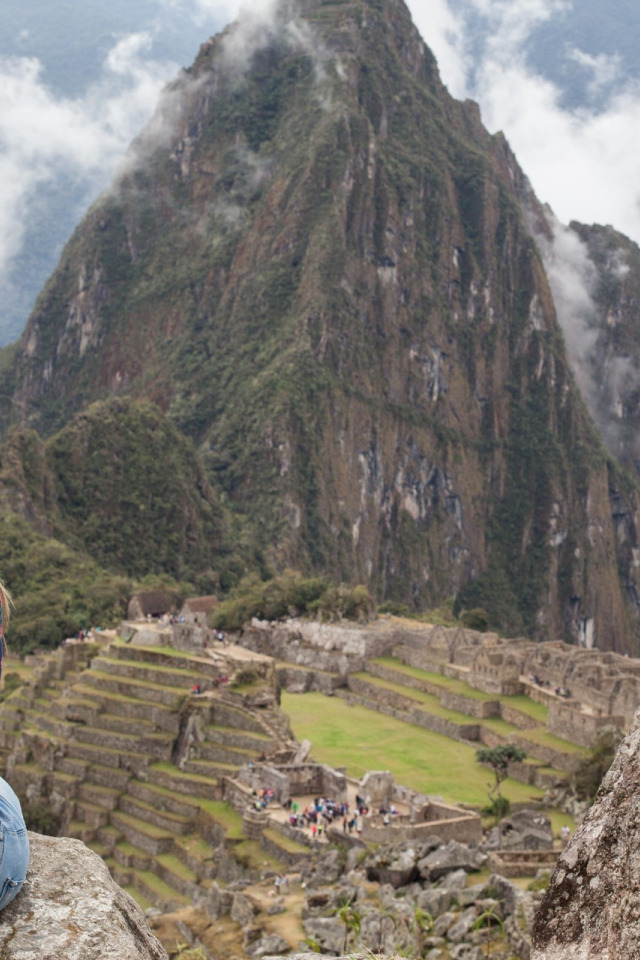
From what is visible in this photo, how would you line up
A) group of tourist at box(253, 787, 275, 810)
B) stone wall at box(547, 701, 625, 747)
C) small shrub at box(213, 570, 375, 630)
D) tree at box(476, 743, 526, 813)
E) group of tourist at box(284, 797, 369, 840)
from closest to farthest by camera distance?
group of tourist at box(284, 797, 369, 840)
group of tourist at box(253, 787, 275, 810)
tree at box(476, 743, 526, 813)
stone wall at box(547, 701, 625, 747)
small shrub at box(213, 570, 375, 630)

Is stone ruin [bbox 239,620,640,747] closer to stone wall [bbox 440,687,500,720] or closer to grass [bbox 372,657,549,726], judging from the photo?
stone wall [bbox 440,687,500,720]

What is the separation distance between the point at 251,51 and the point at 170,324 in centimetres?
4093

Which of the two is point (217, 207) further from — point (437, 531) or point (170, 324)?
point (437, 531)

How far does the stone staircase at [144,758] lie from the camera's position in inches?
1345

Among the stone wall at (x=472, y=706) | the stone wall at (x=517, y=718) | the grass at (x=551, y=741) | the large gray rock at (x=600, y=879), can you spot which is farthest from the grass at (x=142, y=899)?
the large gray rock at (x=600, y=879)

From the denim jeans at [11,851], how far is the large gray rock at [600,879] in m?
1.90

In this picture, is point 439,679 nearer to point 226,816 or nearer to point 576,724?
point 576,724

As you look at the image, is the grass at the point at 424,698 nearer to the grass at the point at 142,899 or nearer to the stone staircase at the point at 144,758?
the stone staircase at the point at 144,758

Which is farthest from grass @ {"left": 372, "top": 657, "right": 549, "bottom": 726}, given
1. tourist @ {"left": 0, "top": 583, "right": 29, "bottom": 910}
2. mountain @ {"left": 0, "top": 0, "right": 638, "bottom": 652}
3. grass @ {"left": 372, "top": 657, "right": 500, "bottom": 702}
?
mountain @ {"left": 0, "top": 0, "right": 638, "bottom": 652}

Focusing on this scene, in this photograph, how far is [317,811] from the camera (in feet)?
108

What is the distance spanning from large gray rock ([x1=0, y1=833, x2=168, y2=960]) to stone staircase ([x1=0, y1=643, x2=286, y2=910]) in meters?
26.4

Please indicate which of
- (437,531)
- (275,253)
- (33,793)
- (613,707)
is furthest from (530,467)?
(33,793)

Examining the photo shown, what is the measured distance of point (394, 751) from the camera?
44844 mm

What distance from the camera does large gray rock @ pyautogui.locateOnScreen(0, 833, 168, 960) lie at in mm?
4816
